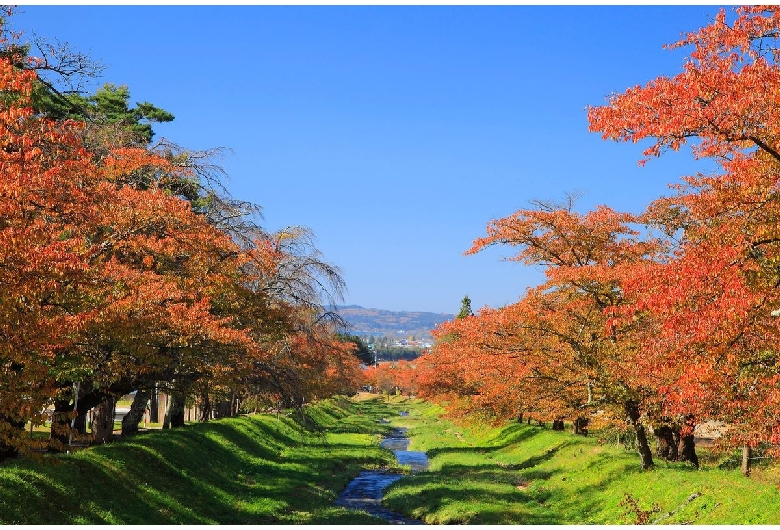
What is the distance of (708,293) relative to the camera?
13.0 m

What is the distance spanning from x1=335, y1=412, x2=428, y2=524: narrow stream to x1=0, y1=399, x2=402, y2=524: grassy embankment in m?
0.71

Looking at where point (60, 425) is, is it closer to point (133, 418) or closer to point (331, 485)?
point (133, 418)

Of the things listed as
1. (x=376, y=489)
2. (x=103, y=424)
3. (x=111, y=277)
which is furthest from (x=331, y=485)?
(x=111, y=277)

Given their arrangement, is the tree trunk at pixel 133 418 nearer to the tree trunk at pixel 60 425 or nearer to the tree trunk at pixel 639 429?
the tree trunk at pixel 60 425

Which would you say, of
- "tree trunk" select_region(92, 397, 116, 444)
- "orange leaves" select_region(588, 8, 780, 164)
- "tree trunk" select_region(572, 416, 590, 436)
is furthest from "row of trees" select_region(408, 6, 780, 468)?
"tree trunk" select_region(572, 416, 590, 436)

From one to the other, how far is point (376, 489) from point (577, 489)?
11.1 meters

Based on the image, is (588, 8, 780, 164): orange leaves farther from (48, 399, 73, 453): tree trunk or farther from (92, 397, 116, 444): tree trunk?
(92, 397, 116, 444): tree trunk

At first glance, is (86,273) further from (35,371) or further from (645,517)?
(645,517)

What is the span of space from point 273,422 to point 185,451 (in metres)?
23.1

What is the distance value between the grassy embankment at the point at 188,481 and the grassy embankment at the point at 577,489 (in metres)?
4.28

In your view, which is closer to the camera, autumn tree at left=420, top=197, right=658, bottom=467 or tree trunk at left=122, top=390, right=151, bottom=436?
autumn tree at left=420, top=197, right=658, bottom=467

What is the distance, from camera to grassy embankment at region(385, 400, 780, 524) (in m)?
20.2

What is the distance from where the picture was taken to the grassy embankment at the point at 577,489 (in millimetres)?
20203

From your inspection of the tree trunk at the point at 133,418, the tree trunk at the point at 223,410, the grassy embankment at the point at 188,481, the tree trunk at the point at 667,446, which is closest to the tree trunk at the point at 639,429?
the tree trunk at the point at 667,446
